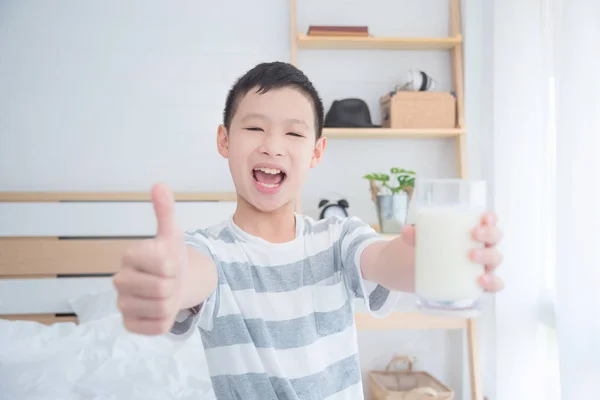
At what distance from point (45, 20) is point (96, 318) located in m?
1.56

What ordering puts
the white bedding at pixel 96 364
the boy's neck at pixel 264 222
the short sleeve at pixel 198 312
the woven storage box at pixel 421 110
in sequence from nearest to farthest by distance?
the short sleeve at pixel 198 312
the boy's neck at pixel 264 222
the white bedding at pixel 96 364
the woven storage box at pixel 421 110

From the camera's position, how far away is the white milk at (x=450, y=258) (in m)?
0.85

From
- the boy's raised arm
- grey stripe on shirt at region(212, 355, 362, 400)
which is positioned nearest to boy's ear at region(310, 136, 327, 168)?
grey stripe on shirt at region(212, 355, 362, 400)

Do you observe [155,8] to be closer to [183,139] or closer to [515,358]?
[183,139]

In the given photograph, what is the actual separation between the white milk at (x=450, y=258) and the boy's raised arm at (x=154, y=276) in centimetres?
35

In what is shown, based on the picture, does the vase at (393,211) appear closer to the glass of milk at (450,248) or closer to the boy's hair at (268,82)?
the boy's hair at (268,82)

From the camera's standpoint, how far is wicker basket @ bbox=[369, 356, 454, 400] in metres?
2.72

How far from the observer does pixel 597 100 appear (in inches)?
76.2

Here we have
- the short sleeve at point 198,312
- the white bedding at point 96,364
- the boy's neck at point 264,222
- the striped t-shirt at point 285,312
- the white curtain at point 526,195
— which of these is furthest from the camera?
the white curtain at point 526,195

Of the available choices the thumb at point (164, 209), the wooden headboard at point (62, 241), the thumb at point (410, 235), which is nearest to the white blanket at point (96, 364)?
the wooden headboard at point (62, 241)

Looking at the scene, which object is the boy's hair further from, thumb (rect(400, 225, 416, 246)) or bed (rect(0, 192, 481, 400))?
bed (rect(0, 192, 481, 400))

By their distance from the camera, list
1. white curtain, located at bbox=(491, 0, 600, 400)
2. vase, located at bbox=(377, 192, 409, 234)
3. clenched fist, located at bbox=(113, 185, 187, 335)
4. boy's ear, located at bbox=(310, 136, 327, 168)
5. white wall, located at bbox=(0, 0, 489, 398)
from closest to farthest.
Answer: clenched fist, located at bbox=(113, 185, 187, 335) < boy's ear, located at bbox=(310, 136, 327, 168) < white curtain, located at bbox=(491, 0, 600, 400) < vase, located at bbox=(377, 192, 409, 234) < white wall, located at bbox=(0, 0, 489, 398)

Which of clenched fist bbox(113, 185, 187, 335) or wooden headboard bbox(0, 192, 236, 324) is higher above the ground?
clenched fist bbox(113, 185, 187, 335)

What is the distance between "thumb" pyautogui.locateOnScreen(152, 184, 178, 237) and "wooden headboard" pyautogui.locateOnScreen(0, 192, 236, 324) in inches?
89.8
